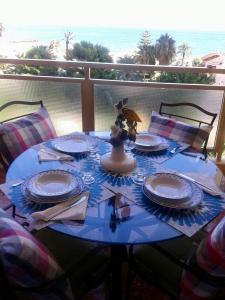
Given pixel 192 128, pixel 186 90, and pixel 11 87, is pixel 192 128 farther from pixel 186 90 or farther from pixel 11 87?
pixel 11 87

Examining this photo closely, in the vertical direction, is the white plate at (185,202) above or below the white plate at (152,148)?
below

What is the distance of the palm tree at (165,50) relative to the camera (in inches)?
433

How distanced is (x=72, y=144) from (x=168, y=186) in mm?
695

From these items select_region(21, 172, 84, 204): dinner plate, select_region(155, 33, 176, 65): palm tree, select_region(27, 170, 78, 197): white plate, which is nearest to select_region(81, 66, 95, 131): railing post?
select_region(27, 170, 78, 197): white plate

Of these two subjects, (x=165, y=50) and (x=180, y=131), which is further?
(x=165, y=50)

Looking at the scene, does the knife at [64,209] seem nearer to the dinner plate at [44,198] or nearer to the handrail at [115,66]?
the dinner plate at [44,198]

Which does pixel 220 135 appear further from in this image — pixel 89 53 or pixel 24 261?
pixel 89 53

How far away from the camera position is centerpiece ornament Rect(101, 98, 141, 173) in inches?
52.9

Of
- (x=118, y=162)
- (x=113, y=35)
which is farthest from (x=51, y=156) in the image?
(x=113, y=35)

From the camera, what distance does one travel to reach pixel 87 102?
2.61 meters

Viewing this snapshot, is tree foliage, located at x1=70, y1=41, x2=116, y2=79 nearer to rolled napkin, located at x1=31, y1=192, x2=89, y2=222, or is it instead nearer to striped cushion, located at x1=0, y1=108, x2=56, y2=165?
striped cushion, located at x1=0, y1=108, x2=56, y2=165

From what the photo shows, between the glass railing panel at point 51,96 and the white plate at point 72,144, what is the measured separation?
96 cm

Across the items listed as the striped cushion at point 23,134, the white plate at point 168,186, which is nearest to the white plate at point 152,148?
the white plate at point 168,186

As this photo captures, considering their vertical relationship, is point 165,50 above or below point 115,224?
above
